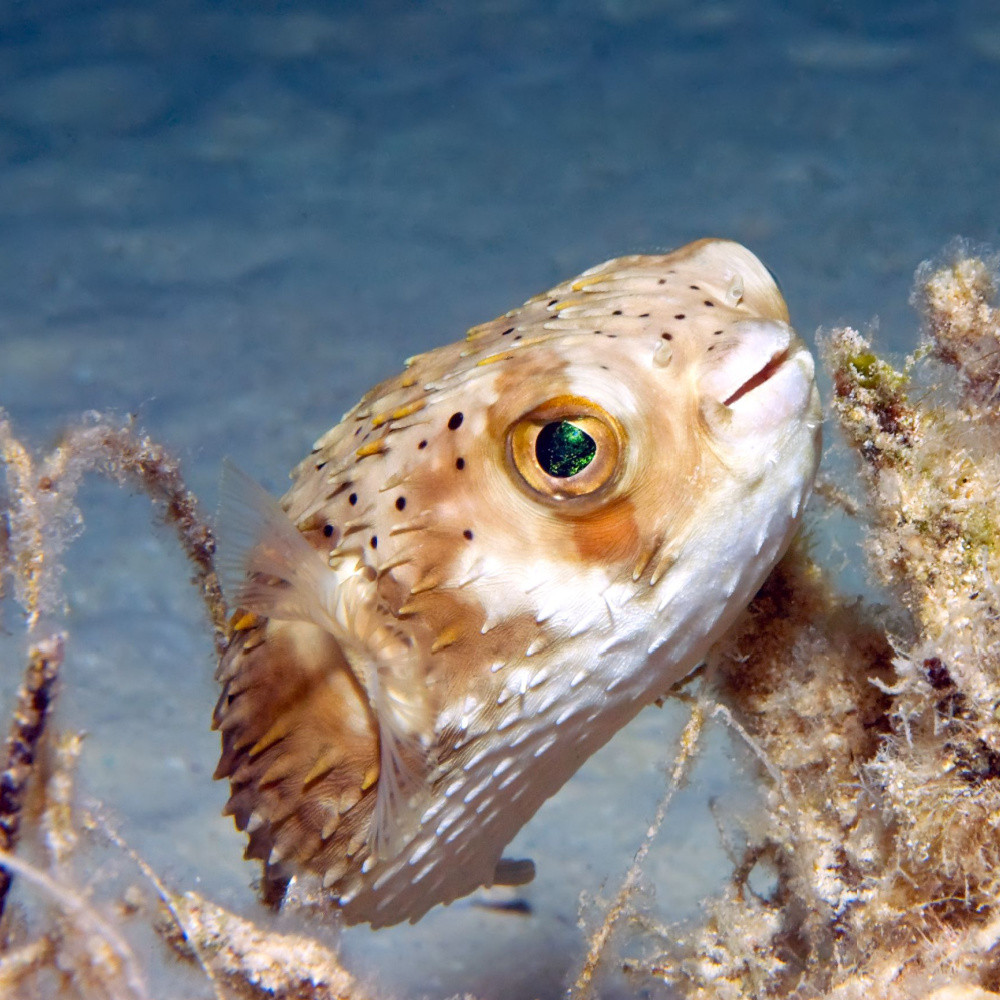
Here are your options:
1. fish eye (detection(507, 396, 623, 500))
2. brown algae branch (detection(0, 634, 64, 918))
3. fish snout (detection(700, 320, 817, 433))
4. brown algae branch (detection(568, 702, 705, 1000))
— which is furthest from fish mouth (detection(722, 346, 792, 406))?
brown algae branch (detection(0, 634, 64, 918))

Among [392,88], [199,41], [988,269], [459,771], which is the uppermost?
[199,41]

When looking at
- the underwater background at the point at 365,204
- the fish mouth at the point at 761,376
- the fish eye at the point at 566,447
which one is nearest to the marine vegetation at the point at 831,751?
the fish mouth at the point at 761,376

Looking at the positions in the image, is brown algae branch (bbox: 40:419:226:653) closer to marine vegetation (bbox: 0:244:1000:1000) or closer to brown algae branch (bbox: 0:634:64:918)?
marine vegetation (bbox: 0:244:1000:1000)

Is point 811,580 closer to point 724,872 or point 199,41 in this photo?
point 724,872

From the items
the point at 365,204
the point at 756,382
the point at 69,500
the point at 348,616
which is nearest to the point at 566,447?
the point at 756,382

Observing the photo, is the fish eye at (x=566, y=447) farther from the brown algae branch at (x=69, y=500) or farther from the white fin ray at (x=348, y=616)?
the brown algae branch at (x=69, y=500)

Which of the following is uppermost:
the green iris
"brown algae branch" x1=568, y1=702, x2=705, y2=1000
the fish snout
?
the fish snout

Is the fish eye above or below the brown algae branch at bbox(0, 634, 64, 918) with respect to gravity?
above

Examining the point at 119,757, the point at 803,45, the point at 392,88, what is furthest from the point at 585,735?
the point at 803,45
